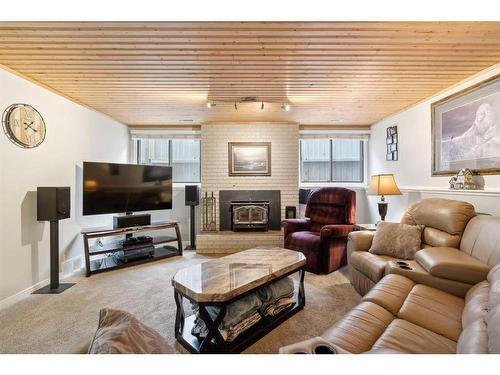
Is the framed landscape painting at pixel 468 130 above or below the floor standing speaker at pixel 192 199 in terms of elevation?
above

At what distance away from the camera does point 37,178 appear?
8.91 ft

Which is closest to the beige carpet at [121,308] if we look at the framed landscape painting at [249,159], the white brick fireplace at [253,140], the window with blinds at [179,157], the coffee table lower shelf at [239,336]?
the coffee table lower shelf at [239,336]

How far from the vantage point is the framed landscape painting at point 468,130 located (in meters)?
2.37

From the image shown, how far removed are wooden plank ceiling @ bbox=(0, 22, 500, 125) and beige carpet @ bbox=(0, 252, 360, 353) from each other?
2337mm

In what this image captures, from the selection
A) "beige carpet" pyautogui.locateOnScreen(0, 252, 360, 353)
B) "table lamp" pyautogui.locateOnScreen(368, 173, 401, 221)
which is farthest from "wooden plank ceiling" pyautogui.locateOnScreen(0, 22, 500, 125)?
"beige carpet" pyautogui.locateOnScreen(0, 252, 360, 353)

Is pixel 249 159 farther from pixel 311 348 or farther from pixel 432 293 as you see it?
pixel 311 348

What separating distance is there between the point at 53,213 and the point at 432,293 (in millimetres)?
3655

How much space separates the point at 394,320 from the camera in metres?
1.42

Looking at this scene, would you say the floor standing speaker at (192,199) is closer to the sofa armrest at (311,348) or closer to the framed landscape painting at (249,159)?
the framed landscape painting at (249,159)

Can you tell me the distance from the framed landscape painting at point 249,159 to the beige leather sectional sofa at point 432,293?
229 centimetres

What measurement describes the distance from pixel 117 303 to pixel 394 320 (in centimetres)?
250
